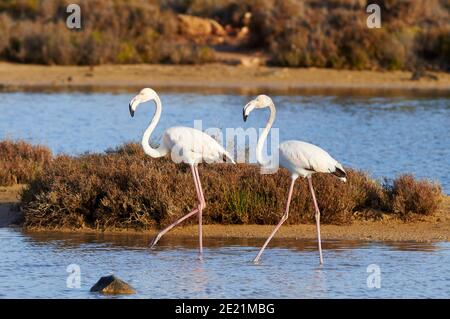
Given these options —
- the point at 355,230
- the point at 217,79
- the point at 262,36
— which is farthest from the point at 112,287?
the point at 262,36

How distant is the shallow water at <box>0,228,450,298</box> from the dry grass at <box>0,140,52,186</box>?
2355 mm

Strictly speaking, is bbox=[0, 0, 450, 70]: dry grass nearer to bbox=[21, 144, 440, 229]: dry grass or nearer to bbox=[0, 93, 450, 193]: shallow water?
bbox=[0, 93, 450, 193]: shallow water

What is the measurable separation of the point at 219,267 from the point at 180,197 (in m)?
1.82

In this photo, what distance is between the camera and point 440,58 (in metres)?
30.1

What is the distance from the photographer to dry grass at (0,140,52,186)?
1396cm

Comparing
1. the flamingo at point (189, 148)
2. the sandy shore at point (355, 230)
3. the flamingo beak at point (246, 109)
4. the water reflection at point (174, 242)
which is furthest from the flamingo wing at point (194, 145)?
the sandy shore at point (355, 230)

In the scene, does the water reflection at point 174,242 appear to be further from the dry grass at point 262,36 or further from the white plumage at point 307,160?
the dry grass at point 262,36

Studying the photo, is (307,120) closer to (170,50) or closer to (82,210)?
(170,50)

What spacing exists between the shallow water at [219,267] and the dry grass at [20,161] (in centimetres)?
236

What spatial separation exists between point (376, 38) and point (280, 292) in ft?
71.7

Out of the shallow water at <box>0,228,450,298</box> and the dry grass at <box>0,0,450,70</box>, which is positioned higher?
the dry grass at <box>0,0,450,70</box>

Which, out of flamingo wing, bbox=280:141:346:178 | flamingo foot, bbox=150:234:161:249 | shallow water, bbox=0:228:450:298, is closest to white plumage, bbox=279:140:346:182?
flamingo wing, bbox=280:141:346:178

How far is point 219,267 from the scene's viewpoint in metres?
10.2
